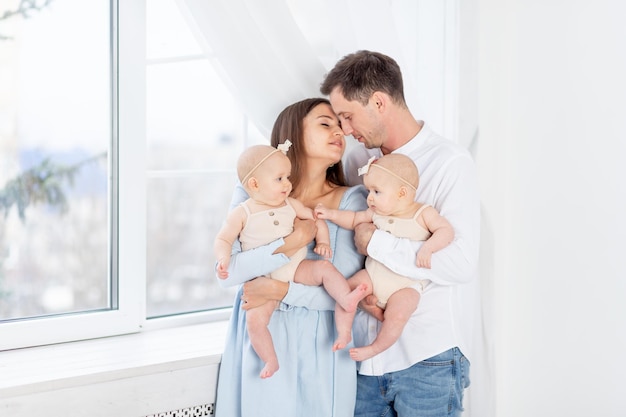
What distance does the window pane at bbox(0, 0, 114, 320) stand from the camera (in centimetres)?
202

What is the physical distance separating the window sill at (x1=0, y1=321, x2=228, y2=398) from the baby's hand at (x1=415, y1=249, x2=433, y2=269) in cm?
67

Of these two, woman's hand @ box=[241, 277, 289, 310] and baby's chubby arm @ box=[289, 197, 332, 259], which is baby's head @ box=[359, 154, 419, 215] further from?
woman's hand @ box=[241, 277, 289, 310]

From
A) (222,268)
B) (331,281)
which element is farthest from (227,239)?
(331,281)

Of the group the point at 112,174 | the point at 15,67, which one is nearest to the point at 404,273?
the point at 112,174

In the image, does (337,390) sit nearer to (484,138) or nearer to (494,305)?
(494,305)

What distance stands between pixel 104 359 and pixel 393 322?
0.84 m

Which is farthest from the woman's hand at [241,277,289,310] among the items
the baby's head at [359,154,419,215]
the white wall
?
the white wall

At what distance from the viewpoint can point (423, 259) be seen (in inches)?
66.2

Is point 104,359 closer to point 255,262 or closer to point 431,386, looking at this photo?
point 255,262

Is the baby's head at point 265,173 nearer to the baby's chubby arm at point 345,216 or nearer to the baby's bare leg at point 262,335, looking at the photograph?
the baby's chubby arm at point 345,216

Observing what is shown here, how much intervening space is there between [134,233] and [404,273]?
97 cm

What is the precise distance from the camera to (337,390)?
1861 mm

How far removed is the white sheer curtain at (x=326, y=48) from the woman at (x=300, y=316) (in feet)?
0.52

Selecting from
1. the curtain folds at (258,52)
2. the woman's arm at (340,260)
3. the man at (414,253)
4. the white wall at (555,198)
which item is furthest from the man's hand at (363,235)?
the white wall at (555,198)
